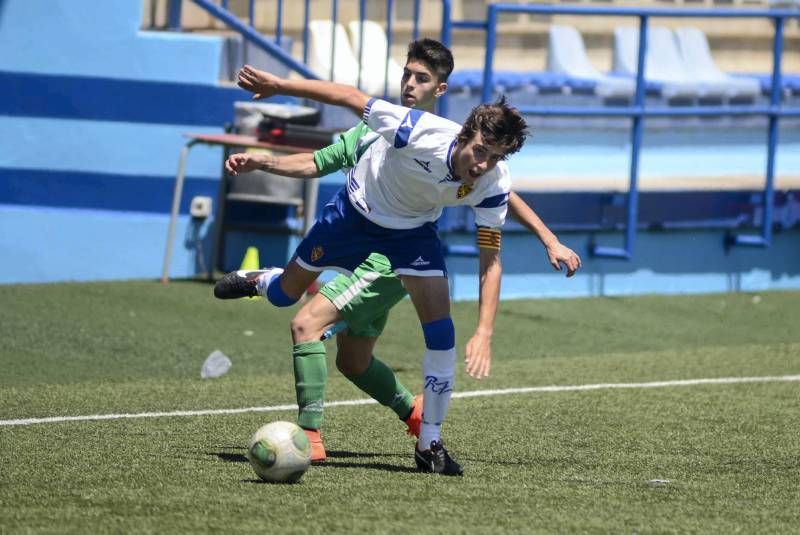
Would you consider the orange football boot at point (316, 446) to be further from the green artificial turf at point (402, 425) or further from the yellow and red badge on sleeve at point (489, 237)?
the yellow and red badge on sleeve at point (489, 237)

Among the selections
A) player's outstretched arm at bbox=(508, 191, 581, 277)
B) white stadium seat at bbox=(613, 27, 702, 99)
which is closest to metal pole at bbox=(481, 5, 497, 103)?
player's outstretched arm at bbox=(508, 191, 581, 277)

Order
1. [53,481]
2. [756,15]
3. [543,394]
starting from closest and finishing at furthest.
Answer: [53,481]
[543,394]
[756,15]

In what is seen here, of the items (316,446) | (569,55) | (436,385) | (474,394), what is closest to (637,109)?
(474,394)

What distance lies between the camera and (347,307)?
6.62m

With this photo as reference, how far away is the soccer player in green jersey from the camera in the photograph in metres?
6.57

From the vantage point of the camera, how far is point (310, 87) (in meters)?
6.50

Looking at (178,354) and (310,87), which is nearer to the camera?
(310,87)

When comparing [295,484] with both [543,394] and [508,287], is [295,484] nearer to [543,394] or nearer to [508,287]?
[543,394]

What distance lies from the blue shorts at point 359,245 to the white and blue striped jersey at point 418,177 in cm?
5

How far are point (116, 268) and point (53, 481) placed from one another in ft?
20.8

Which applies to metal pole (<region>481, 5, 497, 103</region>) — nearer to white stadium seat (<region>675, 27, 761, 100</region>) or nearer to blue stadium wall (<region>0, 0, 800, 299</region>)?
blue stadium wall (<region>0, 0, 800, 299</region>)

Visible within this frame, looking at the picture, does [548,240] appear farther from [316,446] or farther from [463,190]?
[316,446]

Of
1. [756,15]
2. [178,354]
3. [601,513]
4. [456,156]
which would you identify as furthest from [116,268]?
[601,513]

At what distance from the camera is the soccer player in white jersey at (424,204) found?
6.20 metres
